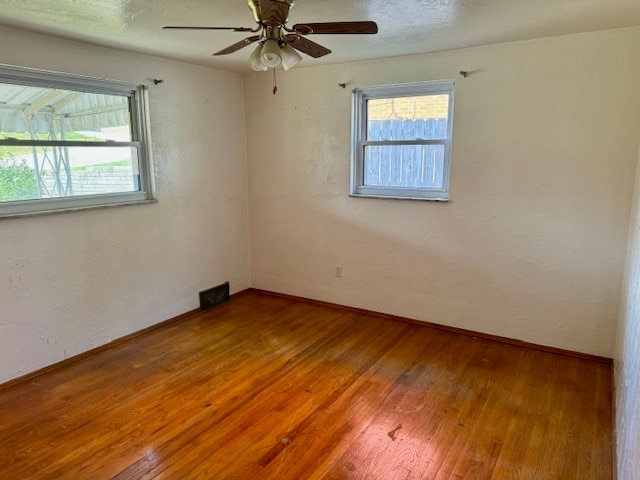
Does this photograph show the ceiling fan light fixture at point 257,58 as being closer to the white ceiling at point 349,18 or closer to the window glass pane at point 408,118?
the white ceiling at point 349,18

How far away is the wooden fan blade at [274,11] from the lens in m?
1.79

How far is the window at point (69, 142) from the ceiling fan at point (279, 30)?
4.58ft

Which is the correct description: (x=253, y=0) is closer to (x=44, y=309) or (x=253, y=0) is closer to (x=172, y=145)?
(x=172, y=145)

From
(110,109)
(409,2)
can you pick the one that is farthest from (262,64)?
(110,109)

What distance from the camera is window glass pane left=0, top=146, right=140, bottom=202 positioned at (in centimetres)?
273

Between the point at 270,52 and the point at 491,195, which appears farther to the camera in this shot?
the point at 491,195

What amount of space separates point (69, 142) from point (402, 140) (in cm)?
254

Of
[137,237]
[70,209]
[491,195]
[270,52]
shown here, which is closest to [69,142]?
[70,209]

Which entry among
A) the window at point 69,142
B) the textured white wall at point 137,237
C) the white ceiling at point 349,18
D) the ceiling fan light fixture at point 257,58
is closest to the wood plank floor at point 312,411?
the textured white wall at point 137,237

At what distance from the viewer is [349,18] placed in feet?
8.02

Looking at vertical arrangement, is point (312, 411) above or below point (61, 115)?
below

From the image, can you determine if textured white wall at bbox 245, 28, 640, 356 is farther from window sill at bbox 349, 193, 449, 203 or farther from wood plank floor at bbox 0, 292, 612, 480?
wood plank floor at bbox 0, 292, 612, 480

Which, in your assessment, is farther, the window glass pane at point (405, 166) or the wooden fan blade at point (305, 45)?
the window glass pane at point (405, 166)

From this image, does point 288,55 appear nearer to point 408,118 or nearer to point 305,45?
point 305,45
